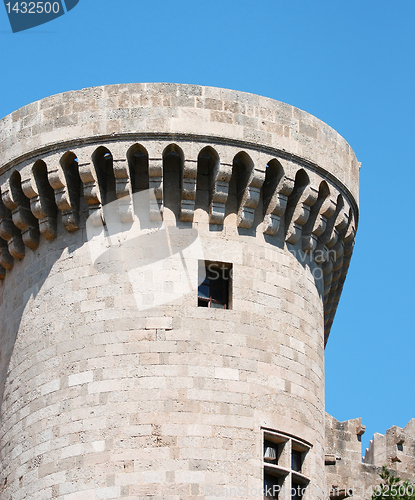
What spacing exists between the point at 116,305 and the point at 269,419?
9.01 ft

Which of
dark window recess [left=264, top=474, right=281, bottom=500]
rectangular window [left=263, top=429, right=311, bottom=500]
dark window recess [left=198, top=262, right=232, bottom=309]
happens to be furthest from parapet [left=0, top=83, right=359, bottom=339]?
dark window recess [left=264, top=474, right=281, bottom=500]

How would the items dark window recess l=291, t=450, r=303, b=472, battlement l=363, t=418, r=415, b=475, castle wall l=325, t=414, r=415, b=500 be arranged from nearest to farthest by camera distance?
dark window recess l=291, t=450, r=303, b=472 < castle wall l=325, t=414, r=415, b=500 < battlement l=363, t=418, r=415, b=475

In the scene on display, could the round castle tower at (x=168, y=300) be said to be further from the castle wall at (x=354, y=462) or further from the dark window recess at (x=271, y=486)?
the castle wall at (x=354, y=462)

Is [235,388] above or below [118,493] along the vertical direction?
above

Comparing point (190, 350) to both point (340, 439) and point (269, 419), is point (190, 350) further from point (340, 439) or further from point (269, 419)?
point (340, 439)

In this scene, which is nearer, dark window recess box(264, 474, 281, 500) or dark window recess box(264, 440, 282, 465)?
dark window recess box(264, 474, 281, 500)

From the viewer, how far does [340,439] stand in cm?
2186

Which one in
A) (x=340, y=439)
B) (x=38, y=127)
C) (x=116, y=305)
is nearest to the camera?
(x=116, y=305)

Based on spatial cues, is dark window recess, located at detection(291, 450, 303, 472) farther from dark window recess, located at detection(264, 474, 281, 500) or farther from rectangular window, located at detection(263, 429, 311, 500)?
dark window recess, located at detection(264, 474, 281, 500)

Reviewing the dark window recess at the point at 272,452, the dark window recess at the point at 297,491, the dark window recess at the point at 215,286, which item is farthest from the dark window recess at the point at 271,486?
the dark window recess at the point at 215,286

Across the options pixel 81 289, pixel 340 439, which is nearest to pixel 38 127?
pixel 81 289

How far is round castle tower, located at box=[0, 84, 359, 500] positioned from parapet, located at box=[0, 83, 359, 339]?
2 cm

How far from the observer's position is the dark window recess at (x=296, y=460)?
18547 mm

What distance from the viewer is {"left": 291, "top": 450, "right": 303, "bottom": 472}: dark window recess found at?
1855 centimetres
